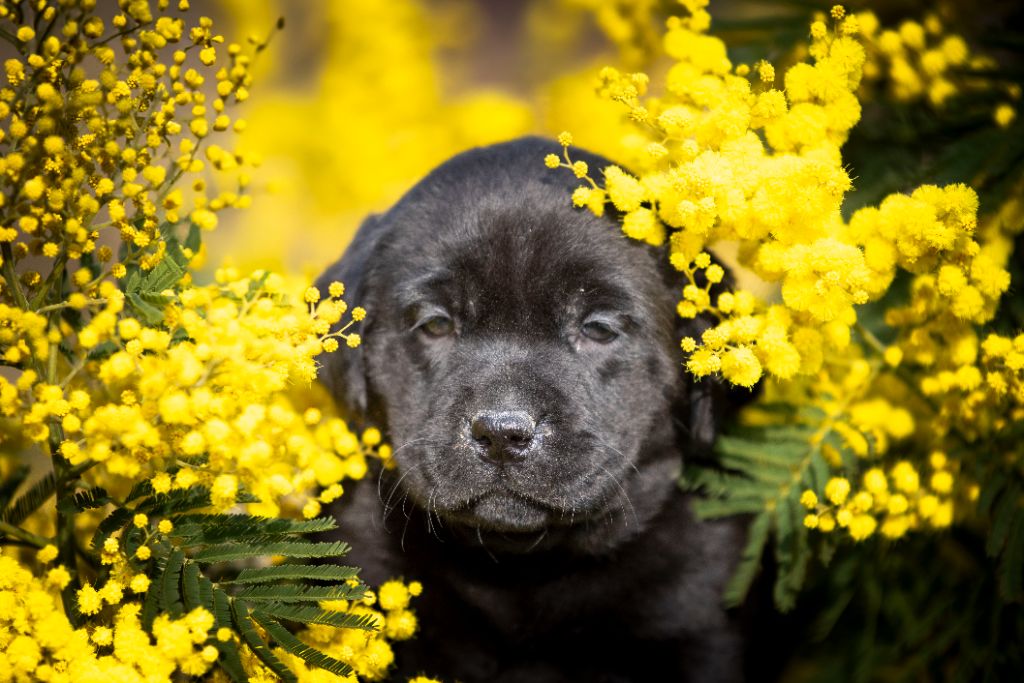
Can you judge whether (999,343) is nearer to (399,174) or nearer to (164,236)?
(164,236)

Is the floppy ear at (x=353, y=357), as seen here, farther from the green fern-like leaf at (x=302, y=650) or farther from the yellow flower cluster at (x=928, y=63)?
the yellow flower cluster at (x=928, y=63)

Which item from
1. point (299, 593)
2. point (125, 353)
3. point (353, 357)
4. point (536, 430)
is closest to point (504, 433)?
point (536, 430)

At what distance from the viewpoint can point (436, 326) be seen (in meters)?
2.38

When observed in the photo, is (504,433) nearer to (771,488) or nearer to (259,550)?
(259,550)

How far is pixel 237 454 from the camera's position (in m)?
1.60

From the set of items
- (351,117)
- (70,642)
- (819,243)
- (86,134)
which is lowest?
(70,642)

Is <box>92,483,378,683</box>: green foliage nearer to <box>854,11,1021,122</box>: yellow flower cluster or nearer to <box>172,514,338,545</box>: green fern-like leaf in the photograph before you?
<box>172,514,338,545</box>: green fern-like leaf

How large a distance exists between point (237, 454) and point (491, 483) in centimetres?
62

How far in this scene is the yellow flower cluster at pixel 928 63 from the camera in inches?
95.8

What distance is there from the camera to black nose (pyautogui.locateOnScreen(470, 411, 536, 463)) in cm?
203

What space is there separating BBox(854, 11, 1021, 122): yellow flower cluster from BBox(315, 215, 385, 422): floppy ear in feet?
4.25

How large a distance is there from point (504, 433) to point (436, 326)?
0.44m

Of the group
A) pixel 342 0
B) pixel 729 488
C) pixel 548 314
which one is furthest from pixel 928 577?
pixel 342 0

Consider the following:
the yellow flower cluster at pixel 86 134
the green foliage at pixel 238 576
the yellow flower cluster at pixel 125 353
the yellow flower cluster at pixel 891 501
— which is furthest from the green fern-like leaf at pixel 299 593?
the yellow flower cluster at pixel 891 501
